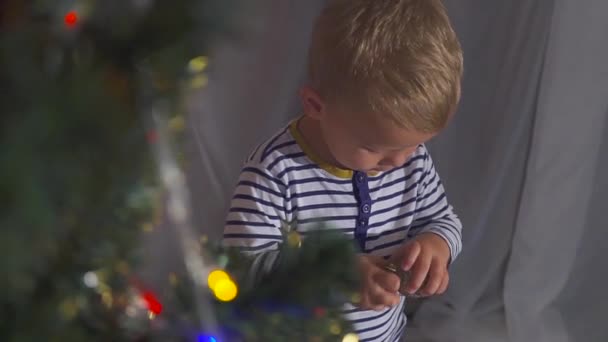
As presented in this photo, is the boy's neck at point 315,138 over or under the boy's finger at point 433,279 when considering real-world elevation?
over

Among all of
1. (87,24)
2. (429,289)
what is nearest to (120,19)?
(87,24)

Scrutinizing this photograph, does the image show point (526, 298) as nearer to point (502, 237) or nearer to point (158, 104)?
point (502, 237)

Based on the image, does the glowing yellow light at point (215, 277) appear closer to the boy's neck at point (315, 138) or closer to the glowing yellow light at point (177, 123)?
the glowing yellow light at point (177, 123)

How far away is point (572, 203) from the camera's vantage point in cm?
118

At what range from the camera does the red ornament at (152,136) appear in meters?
0.34

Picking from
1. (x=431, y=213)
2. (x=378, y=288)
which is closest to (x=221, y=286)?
(x=378, y=288)

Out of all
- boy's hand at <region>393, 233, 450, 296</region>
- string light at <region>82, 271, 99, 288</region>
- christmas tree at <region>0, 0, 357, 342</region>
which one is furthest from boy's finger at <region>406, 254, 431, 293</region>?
string light at <region>82, 271, 99, 288</region>

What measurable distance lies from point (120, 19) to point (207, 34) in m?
0.04

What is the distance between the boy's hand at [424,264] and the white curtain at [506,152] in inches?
12.9

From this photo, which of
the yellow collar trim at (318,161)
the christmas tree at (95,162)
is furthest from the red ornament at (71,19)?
the yellow collar trim at (318,161)

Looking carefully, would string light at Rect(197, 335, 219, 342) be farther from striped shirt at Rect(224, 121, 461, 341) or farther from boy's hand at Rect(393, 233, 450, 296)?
boy's hand at Rect(393, 233, 450, 296)

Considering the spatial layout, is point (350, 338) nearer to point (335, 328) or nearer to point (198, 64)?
point (335, 328)

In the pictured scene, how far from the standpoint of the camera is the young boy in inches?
31.7

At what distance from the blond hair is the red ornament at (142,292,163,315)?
15.7 inches
